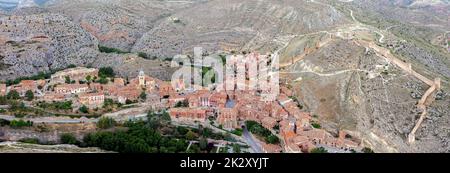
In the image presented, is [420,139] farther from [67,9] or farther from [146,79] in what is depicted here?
[67,9]

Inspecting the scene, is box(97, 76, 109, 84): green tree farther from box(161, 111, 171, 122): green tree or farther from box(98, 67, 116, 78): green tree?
box(161, 111, 171, 122): green tree

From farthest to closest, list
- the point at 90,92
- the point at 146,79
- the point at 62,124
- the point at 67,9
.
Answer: the point at 67,9 < the point at 146,79 < the point at 90,92 < the point at 62,124

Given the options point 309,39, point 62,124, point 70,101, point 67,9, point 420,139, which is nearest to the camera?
point 420,139

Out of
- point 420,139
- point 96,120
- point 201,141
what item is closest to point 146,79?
point 96,120

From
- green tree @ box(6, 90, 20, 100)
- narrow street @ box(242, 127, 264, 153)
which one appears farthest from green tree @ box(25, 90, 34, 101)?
narrow street @ box(242, 127, 264, 153)

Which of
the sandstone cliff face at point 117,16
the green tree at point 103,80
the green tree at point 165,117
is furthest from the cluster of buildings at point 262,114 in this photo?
the sandstone cliff face at point 117,16

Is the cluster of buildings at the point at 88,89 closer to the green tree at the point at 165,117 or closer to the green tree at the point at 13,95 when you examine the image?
the green tree at the point at 13,95
